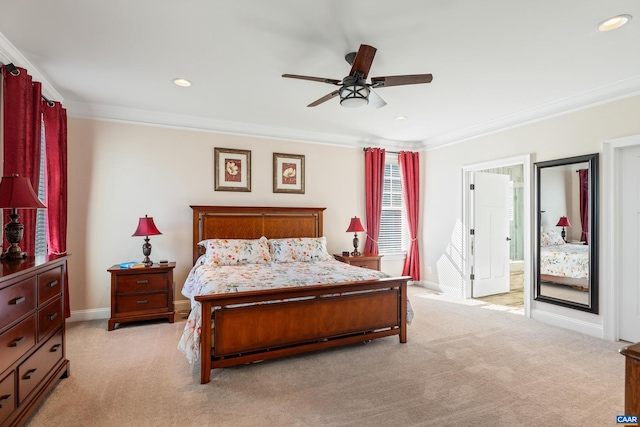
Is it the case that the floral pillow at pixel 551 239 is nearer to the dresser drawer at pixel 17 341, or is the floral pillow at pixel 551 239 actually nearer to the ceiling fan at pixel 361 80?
the ceiling fan at pixel 361 80

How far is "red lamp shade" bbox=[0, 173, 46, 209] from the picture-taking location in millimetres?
2189

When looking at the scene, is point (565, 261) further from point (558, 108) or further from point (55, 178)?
point (55, 178)

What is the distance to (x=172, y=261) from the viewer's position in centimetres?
457

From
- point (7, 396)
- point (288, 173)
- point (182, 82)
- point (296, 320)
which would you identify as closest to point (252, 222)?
point (288, 173)

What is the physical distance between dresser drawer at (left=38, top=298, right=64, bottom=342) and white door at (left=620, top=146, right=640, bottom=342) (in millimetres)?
5305

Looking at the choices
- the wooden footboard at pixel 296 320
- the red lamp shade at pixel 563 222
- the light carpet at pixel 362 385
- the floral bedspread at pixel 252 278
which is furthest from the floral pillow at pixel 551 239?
the floral bedspread at pixel 252 278

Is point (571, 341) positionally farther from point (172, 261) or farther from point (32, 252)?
point (32, 252)

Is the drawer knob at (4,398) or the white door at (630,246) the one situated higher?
the white door at (630,246)

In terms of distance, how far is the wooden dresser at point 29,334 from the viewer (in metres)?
1.84

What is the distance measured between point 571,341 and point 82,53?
5.55 meters

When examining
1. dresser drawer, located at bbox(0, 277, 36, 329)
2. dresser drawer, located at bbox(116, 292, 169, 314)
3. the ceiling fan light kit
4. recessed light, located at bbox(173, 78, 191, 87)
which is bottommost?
dresser drawer, located at bbox(116, 292, 169, 314)

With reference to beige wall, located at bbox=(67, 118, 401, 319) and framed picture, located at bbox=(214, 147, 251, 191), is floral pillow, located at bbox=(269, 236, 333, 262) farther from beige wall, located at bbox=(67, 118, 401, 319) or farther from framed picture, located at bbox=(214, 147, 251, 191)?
framed picture, located at bbox=(214, 147, 251, 191)

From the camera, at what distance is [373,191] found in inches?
230

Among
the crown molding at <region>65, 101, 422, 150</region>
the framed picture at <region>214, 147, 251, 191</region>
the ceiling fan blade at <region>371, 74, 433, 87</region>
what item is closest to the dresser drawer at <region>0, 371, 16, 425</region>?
the ceiling fan blade at <region>371, 74, 433, 87</region>
